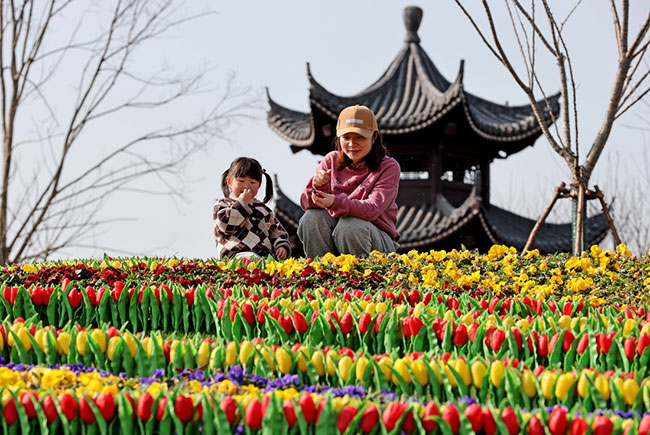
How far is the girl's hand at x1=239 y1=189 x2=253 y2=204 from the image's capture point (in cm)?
570

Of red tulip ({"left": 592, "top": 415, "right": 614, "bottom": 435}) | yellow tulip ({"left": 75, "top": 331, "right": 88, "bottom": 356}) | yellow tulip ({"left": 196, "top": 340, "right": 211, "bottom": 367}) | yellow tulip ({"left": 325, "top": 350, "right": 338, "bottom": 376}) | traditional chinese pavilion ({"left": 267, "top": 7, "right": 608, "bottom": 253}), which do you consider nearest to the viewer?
red tulip ({"left": 592, "top": 415, "right": 614, "bottom": 435})

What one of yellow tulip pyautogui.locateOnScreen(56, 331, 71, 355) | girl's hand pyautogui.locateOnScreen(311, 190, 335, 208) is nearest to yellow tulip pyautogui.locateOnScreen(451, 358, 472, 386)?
yellow tulip pyautogui.locateOnScreen(56, 331, 71, 355)

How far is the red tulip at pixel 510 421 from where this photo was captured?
6.71ft

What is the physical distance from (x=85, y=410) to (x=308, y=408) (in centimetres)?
68

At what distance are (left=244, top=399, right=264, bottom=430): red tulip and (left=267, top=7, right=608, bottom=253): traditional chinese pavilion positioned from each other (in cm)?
945

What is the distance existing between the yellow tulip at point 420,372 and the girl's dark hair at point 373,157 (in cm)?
348

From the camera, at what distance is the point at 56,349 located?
2922 millimetres

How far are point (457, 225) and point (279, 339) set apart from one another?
27.7 ft

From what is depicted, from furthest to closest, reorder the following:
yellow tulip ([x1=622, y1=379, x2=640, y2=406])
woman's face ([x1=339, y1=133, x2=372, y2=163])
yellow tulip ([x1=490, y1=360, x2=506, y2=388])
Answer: woman's face ([x1=339, y1=133, x2=372, y2=163]) → yellow tulip ([x1=490, y1=360, x2=506, y2=388]) → yellow tulip ([x1=622, y1=379, x2=640, y2=406])

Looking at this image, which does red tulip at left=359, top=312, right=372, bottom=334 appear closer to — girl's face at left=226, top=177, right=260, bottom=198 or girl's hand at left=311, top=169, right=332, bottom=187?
girl's hand at left=311, top=169, right=332, bottom=187

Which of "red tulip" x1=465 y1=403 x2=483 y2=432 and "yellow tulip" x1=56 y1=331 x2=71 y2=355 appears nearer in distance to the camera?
"red tulip" x1=465 y1=403 x2=483 y2=432

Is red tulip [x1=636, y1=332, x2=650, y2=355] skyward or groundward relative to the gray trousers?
groundward

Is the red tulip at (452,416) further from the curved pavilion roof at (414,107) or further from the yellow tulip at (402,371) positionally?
the curved pavilion roof at (414,107)

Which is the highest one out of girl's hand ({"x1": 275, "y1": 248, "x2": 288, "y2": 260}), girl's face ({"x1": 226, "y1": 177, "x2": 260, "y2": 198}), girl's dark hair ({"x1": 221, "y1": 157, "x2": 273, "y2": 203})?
girl's dark hair ({"x1": 221, "y1": 157, "x2": 273, "y2": 203})
